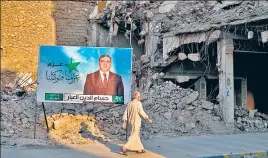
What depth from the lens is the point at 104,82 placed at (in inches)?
406

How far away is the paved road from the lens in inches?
345

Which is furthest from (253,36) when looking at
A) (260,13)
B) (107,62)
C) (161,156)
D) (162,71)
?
(161,156)

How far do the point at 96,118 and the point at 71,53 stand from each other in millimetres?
2604

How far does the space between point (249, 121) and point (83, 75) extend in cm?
734

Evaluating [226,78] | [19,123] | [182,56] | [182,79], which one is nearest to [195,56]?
[182,56]

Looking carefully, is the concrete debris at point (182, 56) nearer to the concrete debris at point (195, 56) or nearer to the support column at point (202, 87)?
the concrete debris at point (195, 56)

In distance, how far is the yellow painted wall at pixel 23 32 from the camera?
60.9 ft

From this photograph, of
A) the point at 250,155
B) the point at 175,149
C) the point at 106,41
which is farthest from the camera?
the point at 106,41

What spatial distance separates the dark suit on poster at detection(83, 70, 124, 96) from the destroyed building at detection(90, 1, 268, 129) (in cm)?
532

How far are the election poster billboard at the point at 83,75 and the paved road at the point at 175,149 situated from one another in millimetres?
1323

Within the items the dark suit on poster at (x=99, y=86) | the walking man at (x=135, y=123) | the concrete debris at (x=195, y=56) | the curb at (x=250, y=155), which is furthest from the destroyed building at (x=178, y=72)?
the curb at (x=250, y=155)

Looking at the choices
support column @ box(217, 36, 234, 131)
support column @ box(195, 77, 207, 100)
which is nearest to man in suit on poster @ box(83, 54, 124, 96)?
support column @ box(217, 36, 234, 131)

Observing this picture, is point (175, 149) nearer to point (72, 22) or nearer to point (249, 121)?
point (249, 121)

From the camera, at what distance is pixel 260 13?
13328mm
